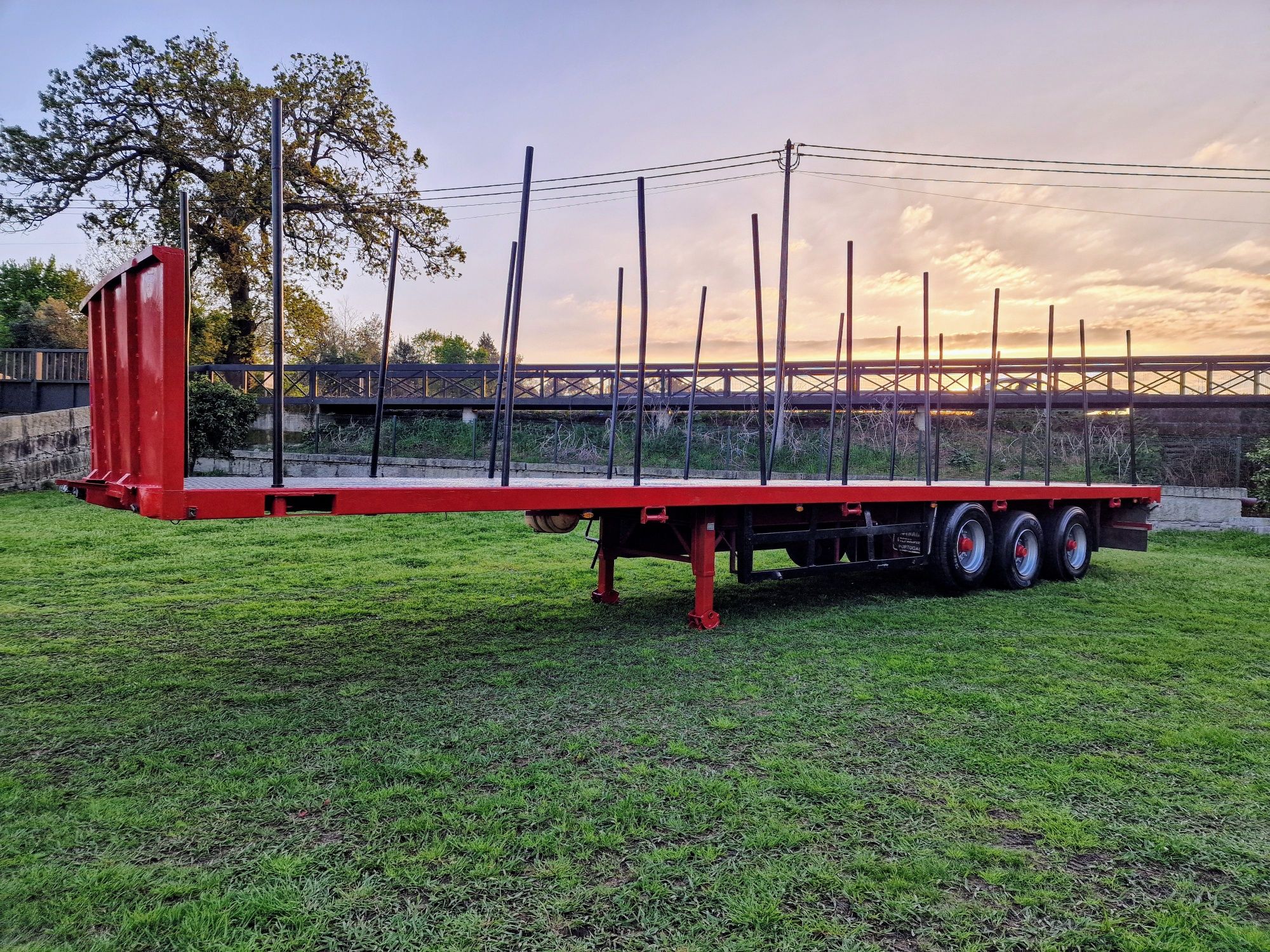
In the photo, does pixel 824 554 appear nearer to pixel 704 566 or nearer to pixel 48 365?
pixel 704 566

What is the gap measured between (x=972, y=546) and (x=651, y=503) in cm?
440

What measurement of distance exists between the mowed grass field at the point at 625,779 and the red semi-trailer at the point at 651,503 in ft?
2.38

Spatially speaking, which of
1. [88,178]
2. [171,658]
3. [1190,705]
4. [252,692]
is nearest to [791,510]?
[1190,705]

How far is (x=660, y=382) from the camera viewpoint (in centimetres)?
2142

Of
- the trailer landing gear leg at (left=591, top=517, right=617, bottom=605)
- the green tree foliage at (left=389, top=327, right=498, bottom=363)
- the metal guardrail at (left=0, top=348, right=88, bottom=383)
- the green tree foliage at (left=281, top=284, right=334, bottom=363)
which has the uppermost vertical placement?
the green tree foliage at (left=389, top=327, right=498, bottom=363)

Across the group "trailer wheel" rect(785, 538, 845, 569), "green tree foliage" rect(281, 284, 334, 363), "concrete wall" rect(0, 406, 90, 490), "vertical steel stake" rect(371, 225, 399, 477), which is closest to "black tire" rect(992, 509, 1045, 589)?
"trailer wheel" rect(785, 538, 845, 569)

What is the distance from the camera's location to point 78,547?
951cm

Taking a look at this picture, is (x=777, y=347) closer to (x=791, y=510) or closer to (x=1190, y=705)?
(x=791, y=510)

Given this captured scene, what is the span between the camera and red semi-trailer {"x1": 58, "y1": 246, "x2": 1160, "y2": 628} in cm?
322

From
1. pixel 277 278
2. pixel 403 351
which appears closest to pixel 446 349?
pixel 403 351

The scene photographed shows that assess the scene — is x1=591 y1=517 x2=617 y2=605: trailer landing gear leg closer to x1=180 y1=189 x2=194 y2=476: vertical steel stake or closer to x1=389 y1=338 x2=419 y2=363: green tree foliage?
x1=180 y1=189 x2=194 y2=476: vertical steel stake

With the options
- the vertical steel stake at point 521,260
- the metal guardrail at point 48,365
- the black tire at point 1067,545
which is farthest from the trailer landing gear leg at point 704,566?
the metal guardrail at point 48,365

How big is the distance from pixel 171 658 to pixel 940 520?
662 centimetres

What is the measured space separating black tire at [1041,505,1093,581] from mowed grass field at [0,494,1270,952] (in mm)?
1941
